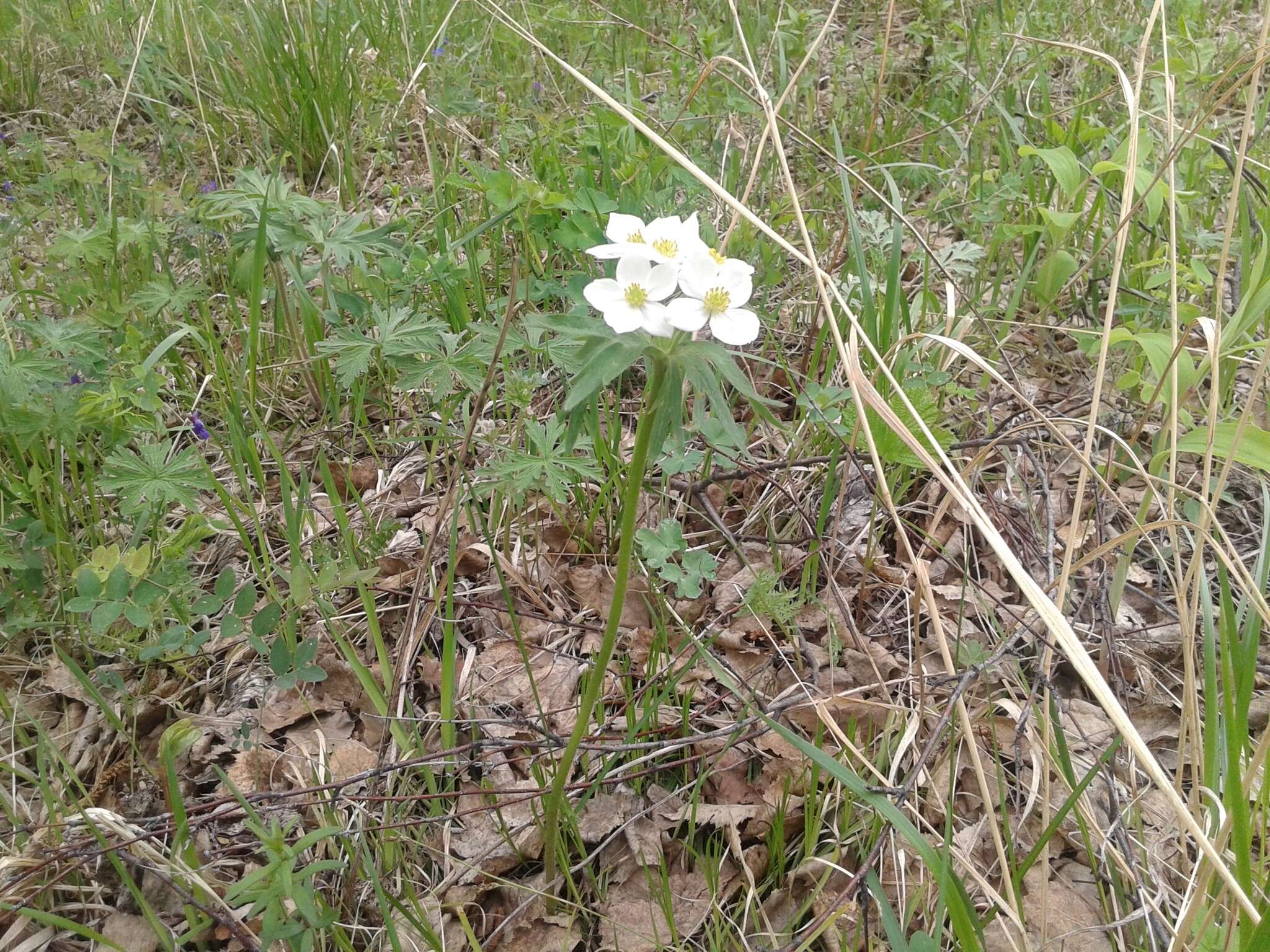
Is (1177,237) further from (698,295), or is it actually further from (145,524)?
(145,524)

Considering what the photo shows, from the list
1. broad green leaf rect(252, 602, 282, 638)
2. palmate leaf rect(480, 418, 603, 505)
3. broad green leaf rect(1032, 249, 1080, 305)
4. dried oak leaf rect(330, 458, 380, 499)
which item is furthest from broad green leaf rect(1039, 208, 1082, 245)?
broad green leaf rect(252, 602, 282, 638)

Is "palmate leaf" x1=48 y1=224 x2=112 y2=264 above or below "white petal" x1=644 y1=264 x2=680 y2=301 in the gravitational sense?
below

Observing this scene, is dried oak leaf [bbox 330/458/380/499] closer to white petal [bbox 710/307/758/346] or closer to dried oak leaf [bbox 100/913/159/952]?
dried oak leaf [bbox 100/913/159/952]

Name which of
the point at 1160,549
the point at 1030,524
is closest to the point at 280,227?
the point at 1030,524

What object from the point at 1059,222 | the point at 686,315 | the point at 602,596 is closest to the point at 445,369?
the point at 602,596

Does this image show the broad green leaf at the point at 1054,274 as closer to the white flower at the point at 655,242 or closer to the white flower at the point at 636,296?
the white flower at the point at 655,242

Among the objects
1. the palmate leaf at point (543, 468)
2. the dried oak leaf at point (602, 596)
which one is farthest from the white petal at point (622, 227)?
the dried oak leaf at point (602, 596)

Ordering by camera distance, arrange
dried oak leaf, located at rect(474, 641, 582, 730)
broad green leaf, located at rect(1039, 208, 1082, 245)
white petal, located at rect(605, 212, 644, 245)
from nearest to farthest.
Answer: white petal, located at rect(605, 212, 644, 245) → dried oak leaf, located at rect(474, 641, 582, 730) → broad green leaf, located at rect(1039, 208, 1082, 245)
